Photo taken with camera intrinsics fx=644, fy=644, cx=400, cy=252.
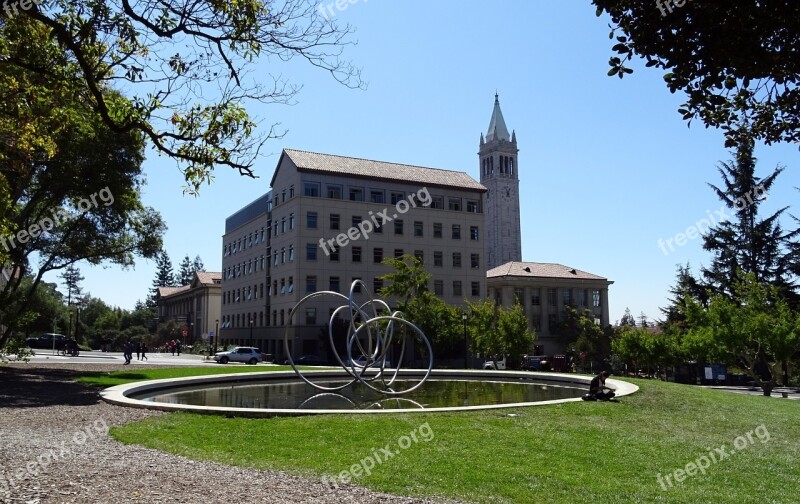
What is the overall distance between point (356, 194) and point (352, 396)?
49524 mm

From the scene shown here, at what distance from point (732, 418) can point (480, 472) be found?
10.6m

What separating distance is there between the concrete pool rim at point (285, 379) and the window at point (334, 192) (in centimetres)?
3750

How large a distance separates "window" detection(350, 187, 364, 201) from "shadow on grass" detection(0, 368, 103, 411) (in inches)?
1660

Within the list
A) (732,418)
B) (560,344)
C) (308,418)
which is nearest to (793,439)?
(732,418)

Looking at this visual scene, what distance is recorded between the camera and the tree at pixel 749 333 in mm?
32625

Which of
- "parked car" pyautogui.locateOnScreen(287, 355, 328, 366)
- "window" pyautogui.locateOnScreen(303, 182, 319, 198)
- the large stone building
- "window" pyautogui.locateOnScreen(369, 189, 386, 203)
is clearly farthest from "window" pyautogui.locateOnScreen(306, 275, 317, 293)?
"window" pyautogui.locateOnScreen(369, 189, 386, 203)

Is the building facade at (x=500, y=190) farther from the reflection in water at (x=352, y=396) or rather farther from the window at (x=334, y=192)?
the reflection in water at (x=352, y=396)

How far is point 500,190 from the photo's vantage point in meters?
141

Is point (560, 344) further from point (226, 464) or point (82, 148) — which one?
point (226, 464)

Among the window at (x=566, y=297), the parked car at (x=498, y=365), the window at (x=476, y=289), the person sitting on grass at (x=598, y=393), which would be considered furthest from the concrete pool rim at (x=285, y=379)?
the window at (x=566, y=297)

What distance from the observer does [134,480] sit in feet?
28.8

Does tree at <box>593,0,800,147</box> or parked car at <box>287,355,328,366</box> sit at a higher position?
tree at <box>593,0,800,147</box>

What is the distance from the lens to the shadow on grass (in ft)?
61.2

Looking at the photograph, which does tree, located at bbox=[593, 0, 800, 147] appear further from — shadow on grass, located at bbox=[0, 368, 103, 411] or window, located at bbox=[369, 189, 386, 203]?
window, located at bbox=[369, 189, 386, 203]
